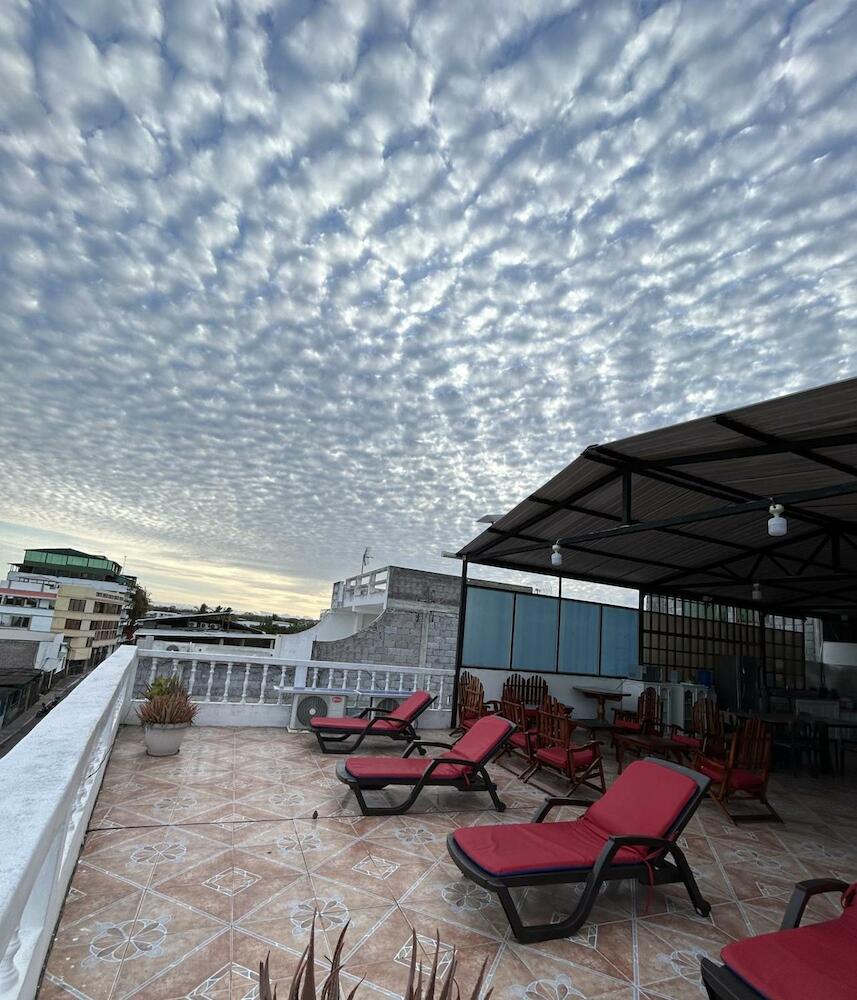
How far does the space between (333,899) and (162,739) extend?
330 centimetres

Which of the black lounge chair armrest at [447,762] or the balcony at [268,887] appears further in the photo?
the black lounge chair armrest at [447,762]

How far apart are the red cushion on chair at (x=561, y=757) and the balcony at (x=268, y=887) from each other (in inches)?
18.9

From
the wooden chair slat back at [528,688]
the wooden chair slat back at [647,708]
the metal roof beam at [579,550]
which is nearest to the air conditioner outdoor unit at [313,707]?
the wooden chair slat back at [528,688]

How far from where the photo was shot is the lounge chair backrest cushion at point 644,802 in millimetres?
3266

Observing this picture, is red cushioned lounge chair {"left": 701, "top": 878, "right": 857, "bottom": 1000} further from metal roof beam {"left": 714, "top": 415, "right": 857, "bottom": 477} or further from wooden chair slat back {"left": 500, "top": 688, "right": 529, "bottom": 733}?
wooden chair slat back {"left": 500, "top": 688, "right": 529, "bottom": 733}

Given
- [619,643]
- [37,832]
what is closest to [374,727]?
[37,832]

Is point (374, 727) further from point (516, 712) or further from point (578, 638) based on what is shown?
point (578, 638)

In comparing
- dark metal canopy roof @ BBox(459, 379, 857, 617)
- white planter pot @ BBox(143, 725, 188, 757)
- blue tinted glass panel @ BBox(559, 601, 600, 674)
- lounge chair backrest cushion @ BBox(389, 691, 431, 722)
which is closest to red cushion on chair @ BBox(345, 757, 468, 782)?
lounge chair backrest cushion @ BBox(389, 691, 431, 722)

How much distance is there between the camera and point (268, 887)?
3039 millimetres

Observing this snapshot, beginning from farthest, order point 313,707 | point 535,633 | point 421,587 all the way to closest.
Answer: point 421,587 → point 535,633 → point 313,707

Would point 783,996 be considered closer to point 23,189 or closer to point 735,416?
point 735,416

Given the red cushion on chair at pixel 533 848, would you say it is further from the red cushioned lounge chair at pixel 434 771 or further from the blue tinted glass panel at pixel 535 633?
the blue tinted glass panel at pixel 535 633

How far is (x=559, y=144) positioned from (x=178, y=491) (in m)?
13.2

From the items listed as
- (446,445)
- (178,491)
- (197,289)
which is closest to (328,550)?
(178,491)
